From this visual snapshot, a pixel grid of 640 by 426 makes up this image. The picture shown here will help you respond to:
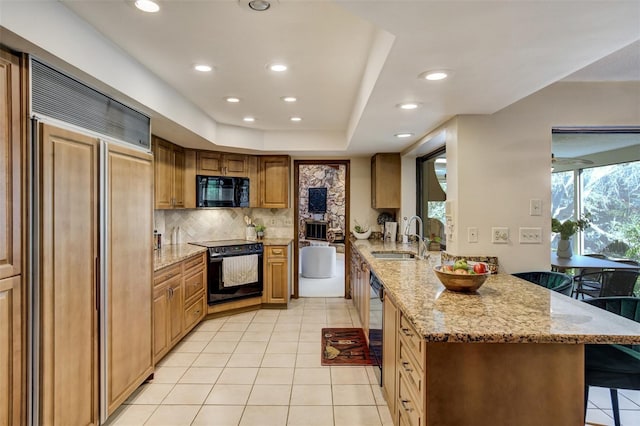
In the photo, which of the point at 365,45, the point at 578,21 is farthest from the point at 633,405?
the point at 365,45

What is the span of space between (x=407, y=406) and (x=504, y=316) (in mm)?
660

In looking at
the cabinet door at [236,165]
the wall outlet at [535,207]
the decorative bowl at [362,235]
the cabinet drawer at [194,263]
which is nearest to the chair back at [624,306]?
the wall outlet at [535,207]

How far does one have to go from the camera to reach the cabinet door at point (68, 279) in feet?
5.34

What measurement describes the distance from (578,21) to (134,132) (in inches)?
103

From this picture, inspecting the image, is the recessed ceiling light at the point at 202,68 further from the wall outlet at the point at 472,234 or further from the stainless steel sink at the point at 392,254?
the stainless steel sink at the point at 392,254

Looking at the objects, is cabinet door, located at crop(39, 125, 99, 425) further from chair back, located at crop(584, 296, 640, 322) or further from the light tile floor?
chair back, located at crop(584, 296, 640, 322)

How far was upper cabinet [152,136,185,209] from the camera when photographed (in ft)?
12.0

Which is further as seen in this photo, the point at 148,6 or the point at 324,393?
the point at 324,393

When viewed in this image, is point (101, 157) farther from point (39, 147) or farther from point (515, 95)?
point (515, 95)

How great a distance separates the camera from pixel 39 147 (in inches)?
62.8

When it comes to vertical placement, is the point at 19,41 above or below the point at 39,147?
above

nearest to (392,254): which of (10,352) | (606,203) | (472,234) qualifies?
(472,234)

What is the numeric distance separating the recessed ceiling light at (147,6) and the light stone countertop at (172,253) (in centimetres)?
188

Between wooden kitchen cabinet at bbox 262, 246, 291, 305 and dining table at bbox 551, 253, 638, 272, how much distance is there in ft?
10.2
